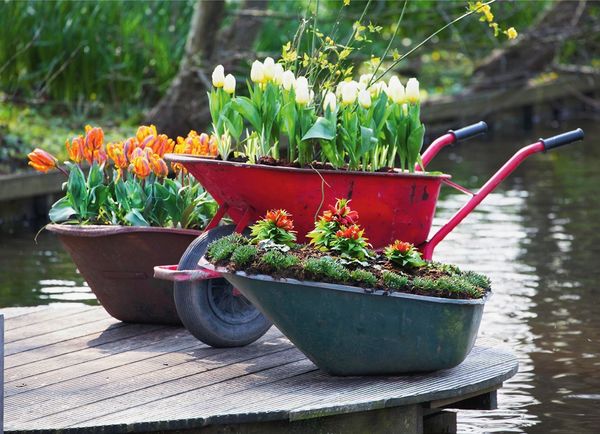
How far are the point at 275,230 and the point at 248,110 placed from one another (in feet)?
1.76

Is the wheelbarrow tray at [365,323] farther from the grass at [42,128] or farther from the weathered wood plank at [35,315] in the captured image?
the grass at [42,128]

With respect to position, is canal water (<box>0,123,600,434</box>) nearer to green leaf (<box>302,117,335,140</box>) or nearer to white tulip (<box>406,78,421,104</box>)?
white tulip (<box>406,78,421,104</box>)

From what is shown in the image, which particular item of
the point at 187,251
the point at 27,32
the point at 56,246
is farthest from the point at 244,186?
the point at 27,32

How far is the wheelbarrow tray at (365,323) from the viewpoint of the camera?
13.5 feet

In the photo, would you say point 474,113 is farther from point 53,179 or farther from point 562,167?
point 53,179

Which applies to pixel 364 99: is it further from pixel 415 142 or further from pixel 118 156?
pixel 118 156

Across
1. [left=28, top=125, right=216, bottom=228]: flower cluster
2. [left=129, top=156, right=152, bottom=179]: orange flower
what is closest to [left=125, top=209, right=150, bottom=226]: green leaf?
[left=28, top=125, right=216, bottom=228]: flower cluster

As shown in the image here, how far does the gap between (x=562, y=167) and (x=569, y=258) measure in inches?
193

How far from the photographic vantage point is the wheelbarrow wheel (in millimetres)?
4688

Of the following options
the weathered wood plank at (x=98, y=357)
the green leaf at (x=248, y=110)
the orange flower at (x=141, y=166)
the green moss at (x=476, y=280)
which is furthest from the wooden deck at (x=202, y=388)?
the green leaf at (x=248, y=110)

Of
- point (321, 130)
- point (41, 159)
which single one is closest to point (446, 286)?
point (321, 130)

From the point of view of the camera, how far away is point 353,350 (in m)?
4.19

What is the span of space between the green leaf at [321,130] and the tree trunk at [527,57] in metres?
10.4

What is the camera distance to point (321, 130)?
14.8 ft
